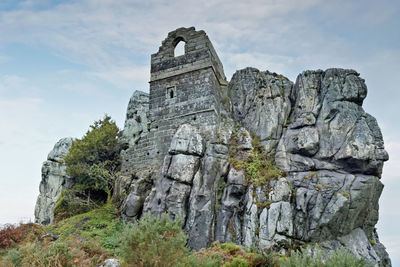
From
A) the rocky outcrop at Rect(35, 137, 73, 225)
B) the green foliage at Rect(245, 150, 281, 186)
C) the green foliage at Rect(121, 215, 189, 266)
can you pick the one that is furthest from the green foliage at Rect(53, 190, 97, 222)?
the green foliage at Rect(121, 215, 189, 266)

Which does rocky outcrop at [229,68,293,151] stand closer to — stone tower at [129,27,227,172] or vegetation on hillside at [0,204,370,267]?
stone tower at [129,27,227,172]

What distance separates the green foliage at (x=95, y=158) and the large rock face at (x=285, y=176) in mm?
2389

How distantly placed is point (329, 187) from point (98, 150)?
16290 millimetres

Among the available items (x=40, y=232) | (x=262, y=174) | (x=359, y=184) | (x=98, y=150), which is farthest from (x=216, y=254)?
(x=98, y=150)

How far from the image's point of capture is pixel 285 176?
17.7m

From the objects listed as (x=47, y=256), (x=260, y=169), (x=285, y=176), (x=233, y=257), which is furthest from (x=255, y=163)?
(x=47, y=256)

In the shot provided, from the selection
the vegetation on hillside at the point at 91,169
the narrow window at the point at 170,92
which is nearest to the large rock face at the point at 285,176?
the vegetation on hillside at the point at 91,169

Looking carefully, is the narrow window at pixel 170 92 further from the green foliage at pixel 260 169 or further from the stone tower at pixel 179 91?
the green foliage at pixel 260 169

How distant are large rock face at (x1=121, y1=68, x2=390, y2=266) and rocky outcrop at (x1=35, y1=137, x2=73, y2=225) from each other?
730 cm

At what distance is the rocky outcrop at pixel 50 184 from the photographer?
2547 cm

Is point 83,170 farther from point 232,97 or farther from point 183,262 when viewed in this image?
point 183,262

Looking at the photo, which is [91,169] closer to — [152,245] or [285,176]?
[285,176]

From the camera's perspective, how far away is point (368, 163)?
55.3 ft

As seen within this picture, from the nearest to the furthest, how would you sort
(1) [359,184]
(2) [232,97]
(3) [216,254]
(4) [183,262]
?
1. (4) [183,262]
2. (3) [216,254]
3. (1) [359,184]
4. (2) [232,97]
